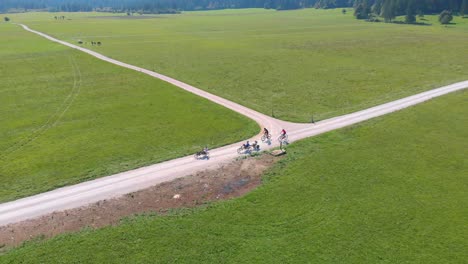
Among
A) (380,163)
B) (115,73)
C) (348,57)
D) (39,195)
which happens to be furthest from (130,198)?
(348,57)

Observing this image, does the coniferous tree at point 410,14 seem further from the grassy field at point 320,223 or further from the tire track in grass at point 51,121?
the grassy field at point 320,223

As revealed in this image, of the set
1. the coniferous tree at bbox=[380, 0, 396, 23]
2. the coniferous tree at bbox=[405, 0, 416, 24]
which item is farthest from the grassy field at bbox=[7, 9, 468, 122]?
the coniferous tree at bbox=[380, 0, 396, 23]

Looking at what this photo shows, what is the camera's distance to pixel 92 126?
48750 millimetres

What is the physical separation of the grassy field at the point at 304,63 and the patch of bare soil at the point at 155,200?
56.8 ft

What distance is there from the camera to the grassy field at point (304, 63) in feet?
197

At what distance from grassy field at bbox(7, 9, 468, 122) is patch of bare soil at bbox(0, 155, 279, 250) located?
682 inches

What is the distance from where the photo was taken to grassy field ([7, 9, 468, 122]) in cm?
6000

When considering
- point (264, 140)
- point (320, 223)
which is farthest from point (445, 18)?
point (320, 223)

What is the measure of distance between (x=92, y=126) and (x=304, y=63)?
5475 centimetres

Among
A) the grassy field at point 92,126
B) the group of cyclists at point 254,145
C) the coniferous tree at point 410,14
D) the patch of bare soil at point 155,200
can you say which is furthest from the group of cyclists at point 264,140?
the coniferous tree at point 410,14

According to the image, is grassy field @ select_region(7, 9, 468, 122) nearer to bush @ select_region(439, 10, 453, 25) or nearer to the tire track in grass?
the tire track in grass

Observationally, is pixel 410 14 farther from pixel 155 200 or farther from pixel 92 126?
pixel 155 200

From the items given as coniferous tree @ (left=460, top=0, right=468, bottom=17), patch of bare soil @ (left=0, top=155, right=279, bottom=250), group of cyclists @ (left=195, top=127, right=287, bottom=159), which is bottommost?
patch of bare soil @ (left=0, top=155, right=279, bottom=250)

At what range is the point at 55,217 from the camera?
2877 cm
